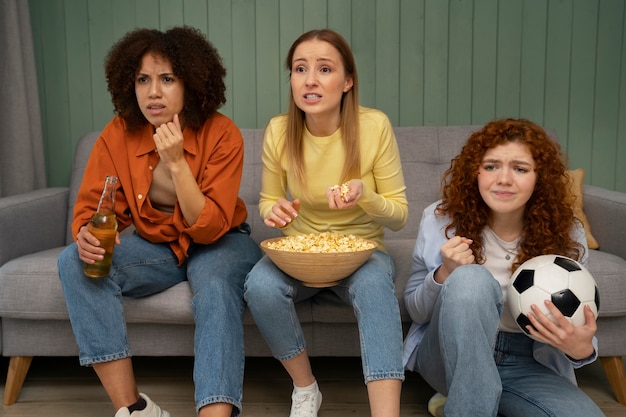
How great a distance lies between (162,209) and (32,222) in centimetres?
61

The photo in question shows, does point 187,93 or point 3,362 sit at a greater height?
point 187,93

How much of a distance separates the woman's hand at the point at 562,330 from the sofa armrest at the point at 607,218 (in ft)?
2.60

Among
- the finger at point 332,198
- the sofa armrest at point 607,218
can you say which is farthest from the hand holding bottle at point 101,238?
the sofa armrest at point 607,218

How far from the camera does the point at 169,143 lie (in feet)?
6.22

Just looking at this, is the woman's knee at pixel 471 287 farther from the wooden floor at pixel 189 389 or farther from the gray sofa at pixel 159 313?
the wooden floor at pixel 189 389

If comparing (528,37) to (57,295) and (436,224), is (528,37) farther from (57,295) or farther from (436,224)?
(57,295)

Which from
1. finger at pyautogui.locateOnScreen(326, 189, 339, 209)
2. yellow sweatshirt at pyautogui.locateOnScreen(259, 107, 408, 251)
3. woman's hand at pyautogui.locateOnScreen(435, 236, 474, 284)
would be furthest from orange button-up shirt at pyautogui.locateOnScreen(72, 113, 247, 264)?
woman's hand at pyautogui.locateOnScreen(435, 236, 474, 284)

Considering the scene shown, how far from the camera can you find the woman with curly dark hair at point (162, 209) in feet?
5.98

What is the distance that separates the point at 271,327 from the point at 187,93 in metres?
0.76

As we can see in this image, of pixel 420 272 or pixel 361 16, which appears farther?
pixel 361 16

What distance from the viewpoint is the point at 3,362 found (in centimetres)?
246

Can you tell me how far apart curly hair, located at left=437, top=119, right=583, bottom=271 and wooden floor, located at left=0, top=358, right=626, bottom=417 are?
599 millimetres

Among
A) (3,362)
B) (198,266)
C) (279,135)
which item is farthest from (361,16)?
(3,362)

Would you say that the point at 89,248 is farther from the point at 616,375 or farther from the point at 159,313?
the point at 616,375
